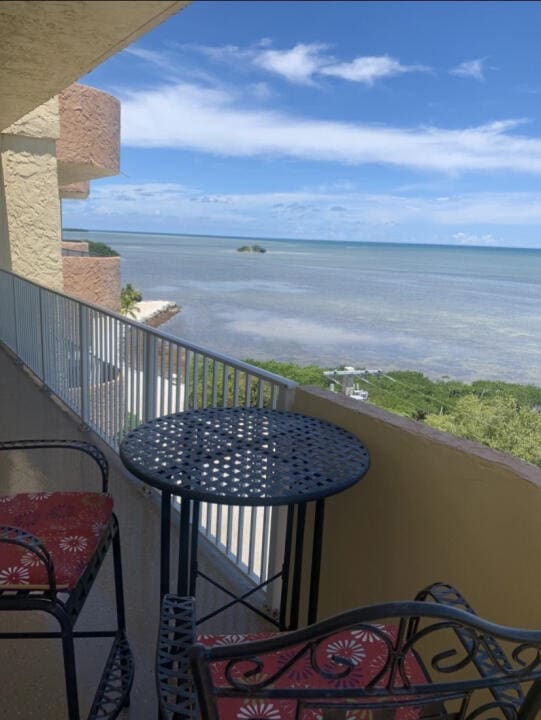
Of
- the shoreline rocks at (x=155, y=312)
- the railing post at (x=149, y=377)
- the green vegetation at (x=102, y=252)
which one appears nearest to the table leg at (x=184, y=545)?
the railing post at (x=149, y=377)

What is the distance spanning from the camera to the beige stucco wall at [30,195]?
679 cm

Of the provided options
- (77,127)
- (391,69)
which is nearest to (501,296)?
(391,69)

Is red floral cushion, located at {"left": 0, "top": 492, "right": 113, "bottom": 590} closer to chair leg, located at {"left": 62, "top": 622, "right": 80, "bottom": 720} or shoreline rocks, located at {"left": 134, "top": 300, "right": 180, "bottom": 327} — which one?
chair leg, located at {"left": 62, "top": 622, "right": 80, "bottom": 720}

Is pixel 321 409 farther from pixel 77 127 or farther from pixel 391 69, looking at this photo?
pixel 391 69

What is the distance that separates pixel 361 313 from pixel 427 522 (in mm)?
42255

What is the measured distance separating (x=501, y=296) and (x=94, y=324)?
57.6 m

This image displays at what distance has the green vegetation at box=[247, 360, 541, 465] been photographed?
50.7 feet

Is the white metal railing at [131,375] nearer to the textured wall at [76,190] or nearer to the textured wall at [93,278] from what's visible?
the textured wall at [93,278]

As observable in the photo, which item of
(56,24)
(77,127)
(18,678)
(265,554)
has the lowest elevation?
(18,678)

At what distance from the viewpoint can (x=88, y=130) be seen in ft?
36.2

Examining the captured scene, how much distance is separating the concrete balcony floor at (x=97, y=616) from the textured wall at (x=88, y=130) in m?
9.27

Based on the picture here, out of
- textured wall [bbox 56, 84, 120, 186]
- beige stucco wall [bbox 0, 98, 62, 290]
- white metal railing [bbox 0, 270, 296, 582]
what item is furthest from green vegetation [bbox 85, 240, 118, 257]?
white metal railing [bbox 0, 270, 296, 582]

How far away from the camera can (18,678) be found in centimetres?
171

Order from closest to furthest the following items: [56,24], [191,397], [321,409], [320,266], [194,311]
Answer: [321,409] < [56,24] < [191,397] < [194,311] < [320,266]
